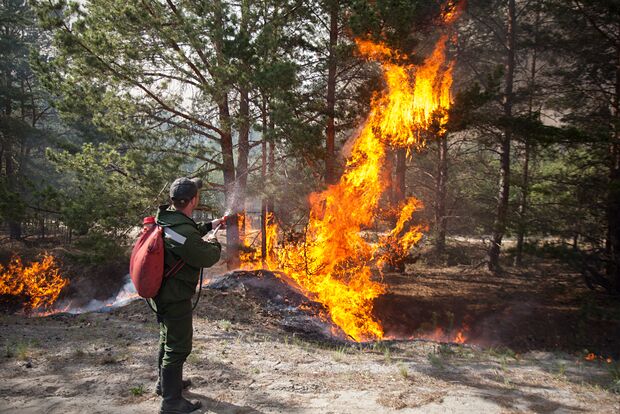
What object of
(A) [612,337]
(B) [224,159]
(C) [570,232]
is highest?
Answer: (B) [224,159]

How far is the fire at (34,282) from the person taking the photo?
48.2 ft

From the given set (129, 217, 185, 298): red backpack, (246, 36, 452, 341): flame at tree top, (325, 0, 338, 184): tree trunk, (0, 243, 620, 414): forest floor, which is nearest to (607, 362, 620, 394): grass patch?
(0, 243, 620, 414): forest floor

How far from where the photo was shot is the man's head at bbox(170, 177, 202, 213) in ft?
13.3

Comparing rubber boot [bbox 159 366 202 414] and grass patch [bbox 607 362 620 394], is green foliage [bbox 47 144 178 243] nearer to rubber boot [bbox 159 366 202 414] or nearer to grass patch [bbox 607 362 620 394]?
rubber boot [bbox 159 366 202 414]

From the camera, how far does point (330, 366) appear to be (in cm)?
559

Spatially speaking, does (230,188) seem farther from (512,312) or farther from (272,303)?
(512,312)

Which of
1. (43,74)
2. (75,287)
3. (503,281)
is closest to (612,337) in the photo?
(503,281)

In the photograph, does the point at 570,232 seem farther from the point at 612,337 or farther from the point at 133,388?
the point at 133,388

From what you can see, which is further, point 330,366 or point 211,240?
point 330,366

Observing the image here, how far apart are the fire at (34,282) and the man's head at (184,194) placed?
13990 mm

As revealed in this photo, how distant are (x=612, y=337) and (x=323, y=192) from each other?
352 inches

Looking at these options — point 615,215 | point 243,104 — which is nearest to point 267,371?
point 243,104

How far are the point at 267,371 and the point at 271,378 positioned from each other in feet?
0.90

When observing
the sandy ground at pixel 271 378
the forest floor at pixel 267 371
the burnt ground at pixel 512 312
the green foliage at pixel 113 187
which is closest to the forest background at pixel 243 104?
the green foliage at pixel 113 187
